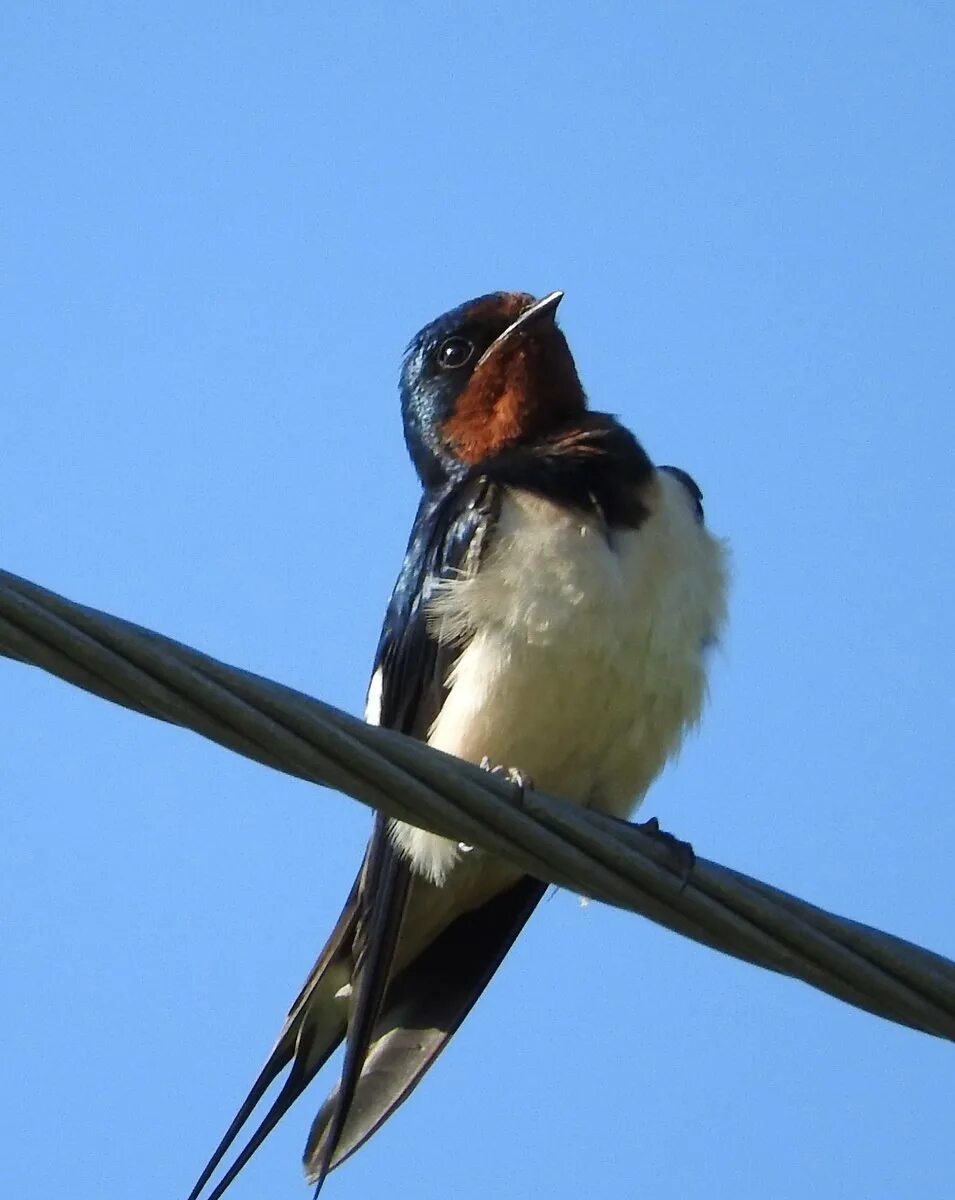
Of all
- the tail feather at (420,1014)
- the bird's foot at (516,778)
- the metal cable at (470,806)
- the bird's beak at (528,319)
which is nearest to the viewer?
the metal cable at (470,806)

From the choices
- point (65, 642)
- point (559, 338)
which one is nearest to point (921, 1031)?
point (65, 642)

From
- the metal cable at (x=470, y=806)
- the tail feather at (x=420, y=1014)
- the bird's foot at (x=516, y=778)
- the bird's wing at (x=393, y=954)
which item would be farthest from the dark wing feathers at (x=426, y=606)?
the metal cable at (x=470, y=806)

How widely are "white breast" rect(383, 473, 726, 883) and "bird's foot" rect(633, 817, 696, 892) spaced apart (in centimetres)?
31

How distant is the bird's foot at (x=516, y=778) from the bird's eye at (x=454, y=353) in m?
1.08

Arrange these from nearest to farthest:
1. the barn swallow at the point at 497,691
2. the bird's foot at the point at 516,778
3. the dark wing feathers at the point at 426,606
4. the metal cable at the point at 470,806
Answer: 1. the metal cable at the point at 470,806
2. the bird's foot at the point at 516,778
3. the barn swallow at the point at 497,691
4. the dark wing feathers at the point at 426,606

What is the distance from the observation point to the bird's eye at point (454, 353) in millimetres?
4141

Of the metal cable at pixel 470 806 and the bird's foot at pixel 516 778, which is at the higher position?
the bird's foot at pixel 516 778

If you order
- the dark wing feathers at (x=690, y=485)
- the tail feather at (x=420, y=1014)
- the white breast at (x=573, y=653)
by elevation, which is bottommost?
the tail feather at (x=420, y=1014)

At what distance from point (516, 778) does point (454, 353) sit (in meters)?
1.59

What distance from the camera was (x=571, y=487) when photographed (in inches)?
136

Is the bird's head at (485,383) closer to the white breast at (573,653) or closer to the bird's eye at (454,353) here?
the bird's eye at (454,353)

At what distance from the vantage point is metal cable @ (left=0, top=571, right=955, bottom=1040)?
1.94m

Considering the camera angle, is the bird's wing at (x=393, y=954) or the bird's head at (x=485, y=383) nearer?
the bird's wing at (x=393, y=954)

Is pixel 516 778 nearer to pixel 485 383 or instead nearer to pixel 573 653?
pixel 573 653
